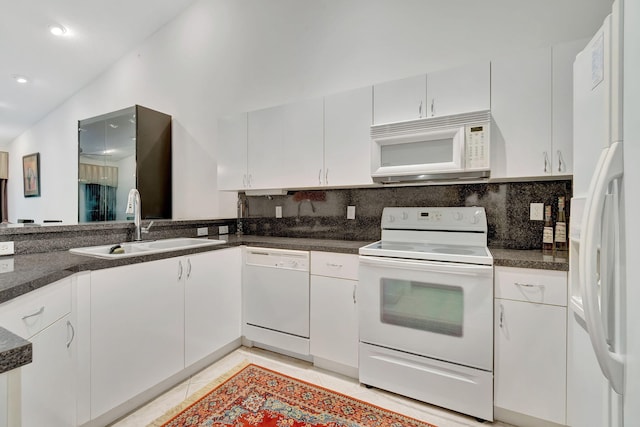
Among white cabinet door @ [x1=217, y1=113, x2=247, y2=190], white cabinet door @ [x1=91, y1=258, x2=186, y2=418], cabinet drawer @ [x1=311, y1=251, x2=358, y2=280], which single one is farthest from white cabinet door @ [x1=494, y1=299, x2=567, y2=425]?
white cabinet door @ [x1=217, y1=113, x2=247, y2=190]

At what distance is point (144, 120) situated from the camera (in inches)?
133

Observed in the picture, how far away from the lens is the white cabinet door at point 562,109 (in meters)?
1.66

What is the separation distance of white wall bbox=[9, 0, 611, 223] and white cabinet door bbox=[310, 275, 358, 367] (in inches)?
62.8

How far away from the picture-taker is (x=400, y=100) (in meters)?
2.09

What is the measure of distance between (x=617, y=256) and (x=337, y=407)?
5.36 feet

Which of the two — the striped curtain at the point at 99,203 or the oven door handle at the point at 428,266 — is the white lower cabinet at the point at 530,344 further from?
the striped curtain at the point at 99,203

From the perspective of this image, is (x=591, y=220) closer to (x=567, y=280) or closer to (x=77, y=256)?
(x=567, y=280)

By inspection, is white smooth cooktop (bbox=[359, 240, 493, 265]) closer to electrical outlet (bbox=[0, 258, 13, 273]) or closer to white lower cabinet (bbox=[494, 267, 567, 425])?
white lower cabinet (bbox=[494, 267, 567, 425])

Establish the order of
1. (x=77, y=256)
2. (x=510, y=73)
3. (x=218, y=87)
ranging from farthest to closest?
1. (x=218, y=87)
2. (x=510, y=73)
3. (x=77, y=256)

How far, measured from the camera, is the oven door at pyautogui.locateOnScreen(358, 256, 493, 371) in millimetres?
1654

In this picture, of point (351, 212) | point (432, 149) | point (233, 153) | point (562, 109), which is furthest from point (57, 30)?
point (562, 109)

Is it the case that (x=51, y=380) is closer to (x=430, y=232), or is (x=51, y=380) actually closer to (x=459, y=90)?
(x=430, y=232)

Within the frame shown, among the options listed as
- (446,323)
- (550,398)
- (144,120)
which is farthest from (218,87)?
(550,398)

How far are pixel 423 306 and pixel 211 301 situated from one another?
59.5 inches
